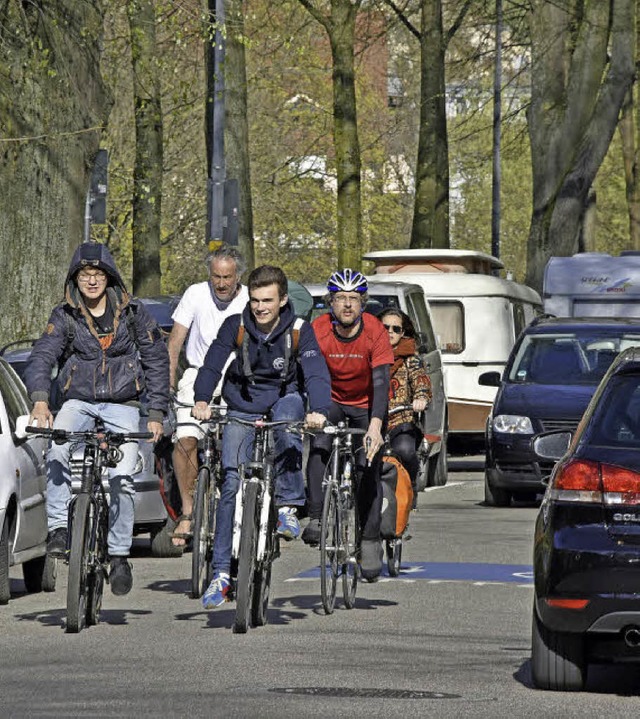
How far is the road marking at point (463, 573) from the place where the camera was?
13.8m

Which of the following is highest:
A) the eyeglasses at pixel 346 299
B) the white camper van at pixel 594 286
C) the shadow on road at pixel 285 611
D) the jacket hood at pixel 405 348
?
the white camper van at pixel 594 286

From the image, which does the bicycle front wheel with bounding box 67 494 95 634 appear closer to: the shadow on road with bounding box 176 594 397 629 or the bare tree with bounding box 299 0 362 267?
the shadow on road with bounding box 176 594 397 629

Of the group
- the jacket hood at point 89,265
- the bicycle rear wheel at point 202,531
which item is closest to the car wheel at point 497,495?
the bicycle rear wheel at point 202,531

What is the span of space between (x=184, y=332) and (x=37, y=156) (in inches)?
261

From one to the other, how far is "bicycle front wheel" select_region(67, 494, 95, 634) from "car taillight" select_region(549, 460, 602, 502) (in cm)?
282

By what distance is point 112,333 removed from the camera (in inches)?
442

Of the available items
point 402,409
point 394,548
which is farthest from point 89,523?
point 402,409

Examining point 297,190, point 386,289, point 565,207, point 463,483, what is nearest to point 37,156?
point 386,289

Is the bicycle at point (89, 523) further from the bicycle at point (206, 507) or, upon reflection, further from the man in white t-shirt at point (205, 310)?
the man in white t-shirt at point (205, 310)

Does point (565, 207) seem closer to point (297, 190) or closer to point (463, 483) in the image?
point (463, 483)

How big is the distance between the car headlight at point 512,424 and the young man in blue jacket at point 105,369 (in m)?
9.74

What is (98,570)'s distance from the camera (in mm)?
10898

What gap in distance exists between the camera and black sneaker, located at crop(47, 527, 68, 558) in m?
10.7

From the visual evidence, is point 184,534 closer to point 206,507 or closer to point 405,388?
point 206,507
